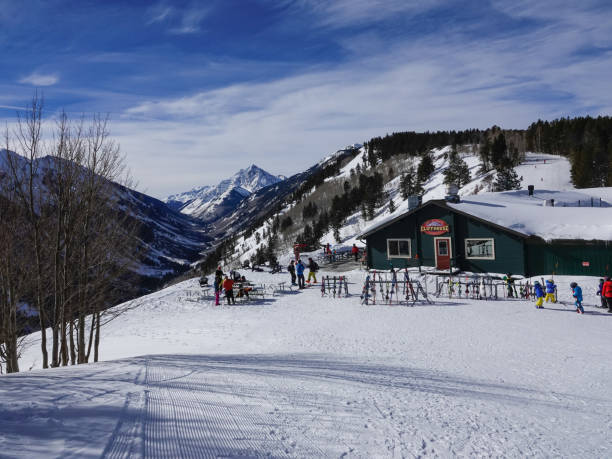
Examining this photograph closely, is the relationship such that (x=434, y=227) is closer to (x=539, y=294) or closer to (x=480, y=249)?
(x=480, y=249)

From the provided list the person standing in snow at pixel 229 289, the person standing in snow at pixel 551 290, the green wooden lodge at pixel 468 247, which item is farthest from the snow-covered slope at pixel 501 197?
the person standing in snow at pixel 229 289

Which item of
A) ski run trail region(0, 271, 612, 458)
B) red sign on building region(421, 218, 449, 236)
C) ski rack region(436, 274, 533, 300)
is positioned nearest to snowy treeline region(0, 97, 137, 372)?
ski run trail region(0, 271, 612, 458)

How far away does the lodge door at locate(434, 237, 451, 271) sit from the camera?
26.5 meters

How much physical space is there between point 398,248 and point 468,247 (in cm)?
494

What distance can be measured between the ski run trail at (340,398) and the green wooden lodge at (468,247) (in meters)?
11.2

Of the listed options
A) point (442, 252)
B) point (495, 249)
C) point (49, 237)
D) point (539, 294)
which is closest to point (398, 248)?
point (442, 252)

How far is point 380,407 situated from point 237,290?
55.3 feet

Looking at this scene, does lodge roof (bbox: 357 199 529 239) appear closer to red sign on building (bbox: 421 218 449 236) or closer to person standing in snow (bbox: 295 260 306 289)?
red sign on building (bbox: 421 218 449 236)

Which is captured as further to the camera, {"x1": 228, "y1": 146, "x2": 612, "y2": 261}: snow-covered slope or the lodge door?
the lodge door

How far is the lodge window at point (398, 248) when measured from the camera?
2819 centimetres

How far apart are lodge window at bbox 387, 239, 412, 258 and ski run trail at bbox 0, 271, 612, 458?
14736 millimetres

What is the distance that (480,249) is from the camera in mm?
25562

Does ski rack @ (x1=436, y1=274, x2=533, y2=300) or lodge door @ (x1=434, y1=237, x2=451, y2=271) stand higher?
lodge door @ (x1=434, y1=237, x2=451, y2=271)

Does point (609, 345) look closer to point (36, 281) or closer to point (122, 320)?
point (36, 281)
